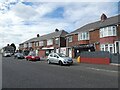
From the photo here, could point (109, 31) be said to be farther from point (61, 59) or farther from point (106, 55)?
point (61, 59)

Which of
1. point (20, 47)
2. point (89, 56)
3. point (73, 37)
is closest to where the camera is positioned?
point (89, 56)

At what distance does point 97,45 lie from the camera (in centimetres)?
4334

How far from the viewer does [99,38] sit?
42594 millimetres

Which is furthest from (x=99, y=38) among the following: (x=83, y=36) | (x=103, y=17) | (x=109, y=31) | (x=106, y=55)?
(x=106, y=55)

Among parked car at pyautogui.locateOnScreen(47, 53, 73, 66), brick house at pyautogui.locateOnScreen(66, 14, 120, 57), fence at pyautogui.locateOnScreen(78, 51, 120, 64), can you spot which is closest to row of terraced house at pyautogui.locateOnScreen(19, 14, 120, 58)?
brick house at pyautogui.locateOnScreen(66, 14, 120, 57)

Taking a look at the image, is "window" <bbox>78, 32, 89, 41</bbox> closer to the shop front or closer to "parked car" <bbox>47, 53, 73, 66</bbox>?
the shop front

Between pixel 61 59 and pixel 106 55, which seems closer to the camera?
pixel 61 59

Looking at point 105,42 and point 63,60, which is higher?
point 105,42

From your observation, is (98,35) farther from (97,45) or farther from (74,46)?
(74,46)

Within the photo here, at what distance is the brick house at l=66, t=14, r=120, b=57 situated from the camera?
3831cm

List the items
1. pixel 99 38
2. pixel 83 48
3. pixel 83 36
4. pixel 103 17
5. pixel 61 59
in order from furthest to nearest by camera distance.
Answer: pixel 83 48, pixel 83 36, pixel 103 17, pixel 99 38, pixel 61 59

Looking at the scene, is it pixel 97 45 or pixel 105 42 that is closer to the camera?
pixel 105 42

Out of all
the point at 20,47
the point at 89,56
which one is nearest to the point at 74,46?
the point at 89,56

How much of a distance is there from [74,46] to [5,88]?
137ft
